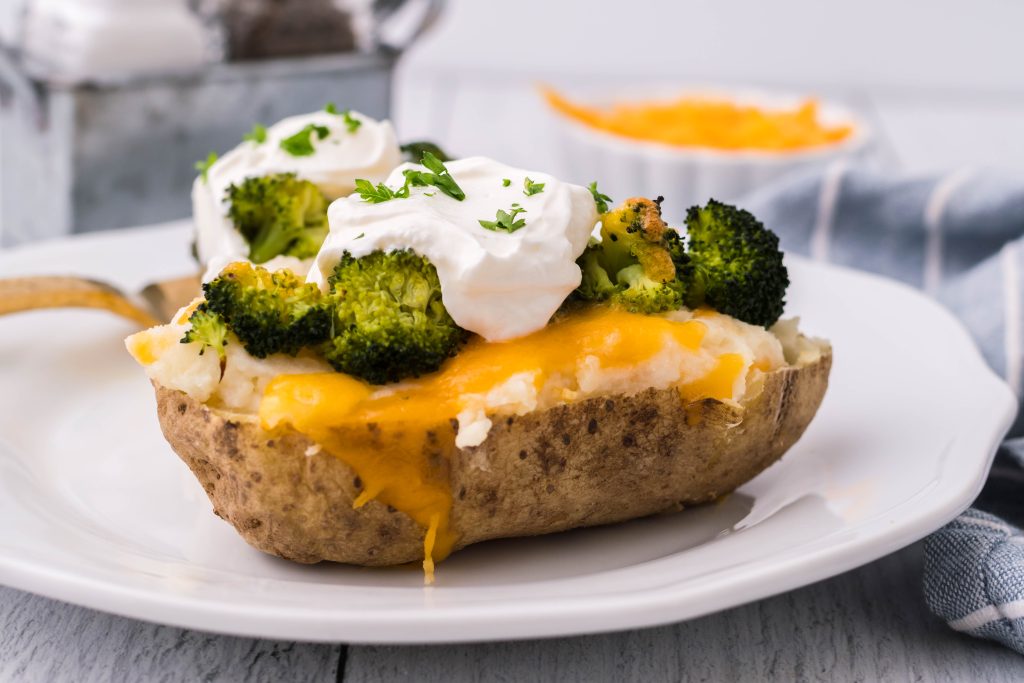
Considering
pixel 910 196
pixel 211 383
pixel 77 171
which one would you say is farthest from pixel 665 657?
pixel 77 171

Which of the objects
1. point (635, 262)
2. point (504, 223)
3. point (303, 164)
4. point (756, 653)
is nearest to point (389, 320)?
point (504, 223)

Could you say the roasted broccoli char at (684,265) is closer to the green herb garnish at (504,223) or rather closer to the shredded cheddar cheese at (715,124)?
the green herb garnish at (504,223)

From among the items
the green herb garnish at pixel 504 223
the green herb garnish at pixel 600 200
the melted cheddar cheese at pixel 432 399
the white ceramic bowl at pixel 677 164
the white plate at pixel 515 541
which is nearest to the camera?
the white plate at pixel 515 541

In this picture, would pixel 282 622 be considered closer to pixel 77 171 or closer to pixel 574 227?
pixel 574 227

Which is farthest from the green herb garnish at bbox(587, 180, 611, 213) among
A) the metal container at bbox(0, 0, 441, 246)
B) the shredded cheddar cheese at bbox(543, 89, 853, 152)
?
the metal container at bbox(0, 0, 441, 246)

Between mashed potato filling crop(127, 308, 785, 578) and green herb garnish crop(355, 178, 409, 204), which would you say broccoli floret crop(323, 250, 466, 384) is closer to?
mashed potato filling crop(127, 308, 785, 578)

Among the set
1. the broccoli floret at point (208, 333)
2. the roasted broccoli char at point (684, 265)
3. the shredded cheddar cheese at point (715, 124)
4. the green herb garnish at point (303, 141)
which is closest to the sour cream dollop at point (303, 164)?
the green herb garnish at point (303, 141)
